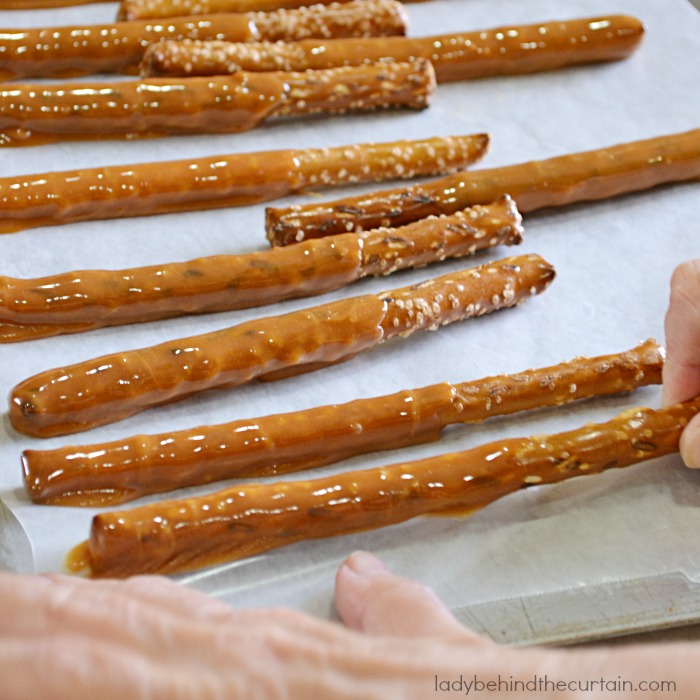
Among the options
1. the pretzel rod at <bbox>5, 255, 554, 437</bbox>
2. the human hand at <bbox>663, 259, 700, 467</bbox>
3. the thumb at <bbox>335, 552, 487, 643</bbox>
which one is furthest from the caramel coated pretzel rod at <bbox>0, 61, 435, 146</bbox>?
the thumb at <bbox>335, 552, 487, 643</bbox>

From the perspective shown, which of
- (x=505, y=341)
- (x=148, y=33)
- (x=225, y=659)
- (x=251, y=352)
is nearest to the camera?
(x=225, y=659)

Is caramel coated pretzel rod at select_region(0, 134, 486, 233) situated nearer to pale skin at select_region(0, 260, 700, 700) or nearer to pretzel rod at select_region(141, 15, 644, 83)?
pretzel rod at select_region(141, 15, 644, 83)

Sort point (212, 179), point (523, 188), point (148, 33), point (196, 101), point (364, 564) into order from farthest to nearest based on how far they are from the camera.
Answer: point (148, 33), point (196, 101), point (523, 188), point (212, 179), point (364, 564)

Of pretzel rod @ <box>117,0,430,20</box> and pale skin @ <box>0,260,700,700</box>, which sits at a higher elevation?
pretzel rod @ <box>117,0,430,20</box>

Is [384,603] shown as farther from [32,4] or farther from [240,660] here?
[32,4]

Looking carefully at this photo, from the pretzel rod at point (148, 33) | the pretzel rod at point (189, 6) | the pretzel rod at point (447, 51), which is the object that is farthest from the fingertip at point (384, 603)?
the pretzel rod at point (189, 6)

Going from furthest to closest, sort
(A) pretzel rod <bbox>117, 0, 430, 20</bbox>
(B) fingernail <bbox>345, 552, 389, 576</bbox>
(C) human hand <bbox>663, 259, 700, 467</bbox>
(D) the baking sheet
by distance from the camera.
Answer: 1. (A) pretzel rod <bbox>117, 0, 430, 20</bbox>
2. (C) human hand <bbox>663, 259, 700, 467</bbox>
3. (D) the baking sheet
4. (B) fingernail <bbox>345, 552, 389, 576</bbox>

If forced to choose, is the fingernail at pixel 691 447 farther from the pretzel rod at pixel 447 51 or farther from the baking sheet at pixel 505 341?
the pretzel rod at pixel 447 51

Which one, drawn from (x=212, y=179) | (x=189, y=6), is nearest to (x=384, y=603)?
(x=212, y=179)
